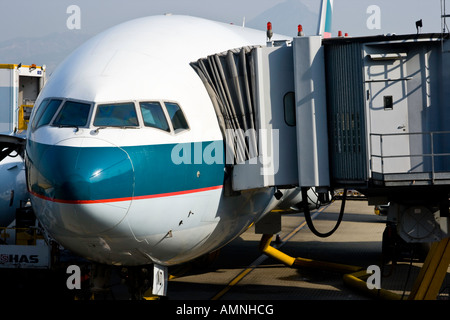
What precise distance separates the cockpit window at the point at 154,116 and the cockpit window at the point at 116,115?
0.18 meters

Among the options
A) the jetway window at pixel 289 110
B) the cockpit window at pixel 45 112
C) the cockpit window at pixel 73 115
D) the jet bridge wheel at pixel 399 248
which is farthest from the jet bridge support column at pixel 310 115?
the jet bridge wheel at pixel 399 248

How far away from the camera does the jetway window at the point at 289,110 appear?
38.1ft

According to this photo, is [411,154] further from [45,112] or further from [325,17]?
[325,17]

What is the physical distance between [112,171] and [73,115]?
145cm

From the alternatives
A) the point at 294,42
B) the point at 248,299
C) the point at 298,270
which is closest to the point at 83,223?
the point at 294,42

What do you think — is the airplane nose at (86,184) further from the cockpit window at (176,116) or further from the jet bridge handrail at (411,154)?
the jet bridge handrail at (411,154)

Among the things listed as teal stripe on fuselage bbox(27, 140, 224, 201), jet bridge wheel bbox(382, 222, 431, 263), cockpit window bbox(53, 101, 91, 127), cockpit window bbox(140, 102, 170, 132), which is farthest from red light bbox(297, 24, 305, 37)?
jet bridge wheel bbox(382, 222, 431, 263)

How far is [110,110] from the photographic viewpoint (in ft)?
33.7

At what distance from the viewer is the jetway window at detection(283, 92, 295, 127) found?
11.6 m

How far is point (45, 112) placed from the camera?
10.9 meters

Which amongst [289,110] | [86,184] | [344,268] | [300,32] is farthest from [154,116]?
[344,268]
